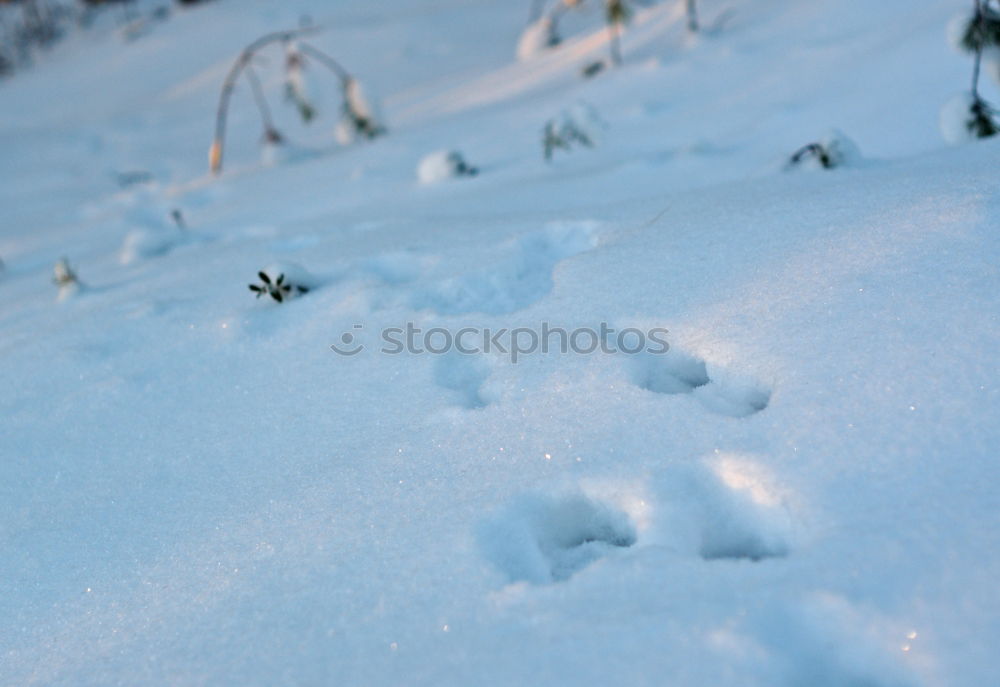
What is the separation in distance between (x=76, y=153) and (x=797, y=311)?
222 inches

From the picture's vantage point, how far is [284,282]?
70.2 inches

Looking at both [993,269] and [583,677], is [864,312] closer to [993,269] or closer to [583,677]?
[993,269]

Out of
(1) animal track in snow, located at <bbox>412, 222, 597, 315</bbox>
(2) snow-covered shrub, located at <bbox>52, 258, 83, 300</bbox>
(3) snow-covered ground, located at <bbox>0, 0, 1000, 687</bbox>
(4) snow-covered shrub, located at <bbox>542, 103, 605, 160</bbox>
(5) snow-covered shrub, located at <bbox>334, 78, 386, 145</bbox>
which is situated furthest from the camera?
(5) snow-covered shrub, located at <bbox>334, 78, 386, 145</bbox>

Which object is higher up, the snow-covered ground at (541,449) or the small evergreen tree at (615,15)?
the small evergreen tree at (615,15)

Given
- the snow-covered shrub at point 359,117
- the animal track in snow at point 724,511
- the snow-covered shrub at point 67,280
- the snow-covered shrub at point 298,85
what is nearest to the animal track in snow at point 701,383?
the animal track in snow at point 724,511

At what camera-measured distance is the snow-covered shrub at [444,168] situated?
2.95m

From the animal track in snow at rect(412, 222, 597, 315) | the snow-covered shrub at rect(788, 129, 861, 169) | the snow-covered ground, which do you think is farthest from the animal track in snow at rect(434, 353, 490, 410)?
the snow-covered shrub at rect(788, 129, 861, 169)

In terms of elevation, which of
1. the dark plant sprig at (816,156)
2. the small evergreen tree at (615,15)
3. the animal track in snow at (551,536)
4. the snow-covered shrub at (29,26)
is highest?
the snow-covered shrub at (29,26)

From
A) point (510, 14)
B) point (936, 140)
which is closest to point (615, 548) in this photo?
point (936, 140)

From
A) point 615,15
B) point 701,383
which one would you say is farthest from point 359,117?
point 701,383

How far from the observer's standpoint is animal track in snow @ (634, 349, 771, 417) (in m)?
1.18

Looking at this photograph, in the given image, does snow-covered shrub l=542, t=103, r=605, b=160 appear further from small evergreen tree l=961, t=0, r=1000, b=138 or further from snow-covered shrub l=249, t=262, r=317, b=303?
snow-covered shrub l=249, t=262, r=317, b=303

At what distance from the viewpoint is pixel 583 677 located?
80cm

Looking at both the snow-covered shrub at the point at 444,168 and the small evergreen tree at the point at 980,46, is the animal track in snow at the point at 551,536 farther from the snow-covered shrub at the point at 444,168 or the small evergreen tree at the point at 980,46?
the snow-covered shrub at the point at 444,168
